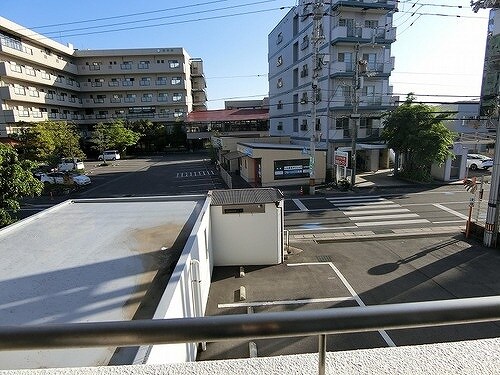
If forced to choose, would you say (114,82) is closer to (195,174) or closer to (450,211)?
(195,174)

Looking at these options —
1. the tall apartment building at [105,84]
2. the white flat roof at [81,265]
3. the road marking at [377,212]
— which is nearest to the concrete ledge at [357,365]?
the white flat roof at [81,265]

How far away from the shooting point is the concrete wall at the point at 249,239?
1053cm

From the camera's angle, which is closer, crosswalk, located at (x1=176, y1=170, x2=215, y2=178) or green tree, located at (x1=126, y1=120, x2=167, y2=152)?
crosswalk, located at (x1=176, y1=170, x2=215, y2=178)

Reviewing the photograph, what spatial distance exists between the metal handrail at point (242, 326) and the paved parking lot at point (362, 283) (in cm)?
598

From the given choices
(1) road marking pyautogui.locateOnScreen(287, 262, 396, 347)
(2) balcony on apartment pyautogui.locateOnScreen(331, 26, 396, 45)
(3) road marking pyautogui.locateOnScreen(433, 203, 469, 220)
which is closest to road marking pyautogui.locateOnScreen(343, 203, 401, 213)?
(3) road marking pyautogui.locateOnScreen(433, 203, 469, 220)

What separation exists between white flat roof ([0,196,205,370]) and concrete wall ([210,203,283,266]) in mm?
1778

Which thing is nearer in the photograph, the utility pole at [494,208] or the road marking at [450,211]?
the utility pole at [494,208]

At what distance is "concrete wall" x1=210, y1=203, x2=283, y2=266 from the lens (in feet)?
34.6

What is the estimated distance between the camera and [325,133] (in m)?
26.9

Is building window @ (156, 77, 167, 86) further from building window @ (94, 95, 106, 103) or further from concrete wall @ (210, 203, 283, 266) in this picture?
concrete wall @ (210, 203, 283, 266)

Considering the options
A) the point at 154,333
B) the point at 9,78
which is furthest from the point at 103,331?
the point at 9,78

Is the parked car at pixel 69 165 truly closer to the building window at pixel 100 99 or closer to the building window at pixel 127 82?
the building window at pixel 100 99

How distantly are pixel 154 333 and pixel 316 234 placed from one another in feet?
42.3

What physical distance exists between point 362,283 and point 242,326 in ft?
30.2
